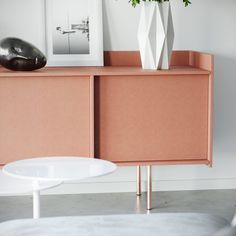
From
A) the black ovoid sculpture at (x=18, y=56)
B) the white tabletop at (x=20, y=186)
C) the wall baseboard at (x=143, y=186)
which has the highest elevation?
the black ovoid sculpture at (x=18, y=56)

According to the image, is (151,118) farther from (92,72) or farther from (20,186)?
(20,186)

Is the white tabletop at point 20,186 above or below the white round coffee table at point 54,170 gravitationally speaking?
below

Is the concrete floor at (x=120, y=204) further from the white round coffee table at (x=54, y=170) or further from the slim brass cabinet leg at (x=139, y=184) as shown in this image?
the white round coffee table at (x=54, y=170)

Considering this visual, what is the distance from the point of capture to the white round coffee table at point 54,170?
2277mm

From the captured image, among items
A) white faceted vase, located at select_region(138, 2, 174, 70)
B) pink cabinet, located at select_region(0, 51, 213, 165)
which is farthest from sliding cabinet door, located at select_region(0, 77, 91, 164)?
white faceted vase, located at select_region(138, 2, 174, 70)

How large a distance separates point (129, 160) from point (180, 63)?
74 cm

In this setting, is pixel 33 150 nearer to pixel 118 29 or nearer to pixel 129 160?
pixel 129 160

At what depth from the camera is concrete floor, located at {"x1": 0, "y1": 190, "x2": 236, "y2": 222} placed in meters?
3.26

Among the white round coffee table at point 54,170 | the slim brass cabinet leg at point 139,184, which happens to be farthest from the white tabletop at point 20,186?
the slim brass cabinet leg at point 139,184

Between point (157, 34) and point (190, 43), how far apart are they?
465 millimetres

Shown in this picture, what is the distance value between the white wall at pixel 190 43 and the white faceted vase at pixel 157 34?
0.35 meters

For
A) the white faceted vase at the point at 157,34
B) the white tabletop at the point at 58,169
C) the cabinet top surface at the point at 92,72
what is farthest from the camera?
the white faceted vase at the point at 157,34

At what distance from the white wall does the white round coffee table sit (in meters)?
1.06

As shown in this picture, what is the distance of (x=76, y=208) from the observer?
3.32 m
